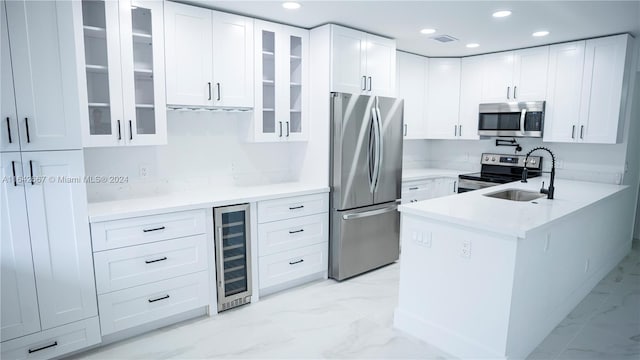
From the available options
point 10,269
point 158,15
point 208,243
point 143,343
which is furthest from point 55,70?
point 143,343

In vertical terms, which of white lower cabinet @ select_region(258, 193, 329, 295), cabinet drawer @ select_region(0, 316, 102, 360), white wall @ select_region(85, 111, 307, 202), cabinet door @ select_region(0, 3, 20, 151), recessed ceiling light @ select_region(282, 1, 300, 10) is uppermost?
recessed ceiling light @ select_region(282, 1, 300, 10)

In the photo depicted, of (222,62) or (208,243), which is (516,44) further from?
(208,243)

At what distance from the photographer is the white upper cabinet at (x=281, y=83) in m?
3.45

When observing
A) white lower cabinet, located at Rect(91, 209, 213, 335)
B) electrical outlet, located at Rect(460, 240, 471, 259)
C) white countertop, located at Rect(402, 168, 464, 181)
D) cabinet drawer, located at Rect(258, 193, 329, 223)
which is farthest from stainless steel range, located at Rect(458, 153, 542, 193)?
white lower cabinet, located at Rect(91, 209, 213, 335)

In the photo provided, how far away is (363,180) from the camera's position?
12.3 ft

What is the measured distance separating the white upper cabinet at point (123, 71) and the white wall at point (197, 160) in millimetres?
368

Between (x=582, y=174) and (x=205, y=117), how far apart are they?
424cm

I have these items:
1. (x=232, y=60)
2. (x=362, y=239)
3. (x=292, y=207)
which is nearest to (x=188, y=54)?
(x=232, y=60)

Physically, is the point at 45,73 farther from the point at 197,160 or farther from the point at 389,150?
the point at 389,150

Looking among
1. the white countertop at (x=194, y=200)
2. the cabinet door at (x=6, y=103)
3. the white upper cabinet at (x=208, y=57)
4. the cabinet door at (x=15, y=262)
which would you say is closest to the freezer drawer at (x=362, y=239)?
the white countertop at (x=194, y=200)

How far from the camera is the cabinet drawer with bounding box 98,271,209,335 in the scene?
2.57m

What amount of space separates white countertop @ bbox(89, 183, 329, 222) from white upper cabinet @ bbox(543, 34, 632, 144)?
2.76 meters

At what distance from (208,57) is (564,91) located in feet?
12.2

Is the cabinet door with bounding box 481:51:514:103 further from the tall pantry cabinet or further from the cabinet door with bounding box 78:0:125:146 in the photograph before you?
the tall pantry cabinet
